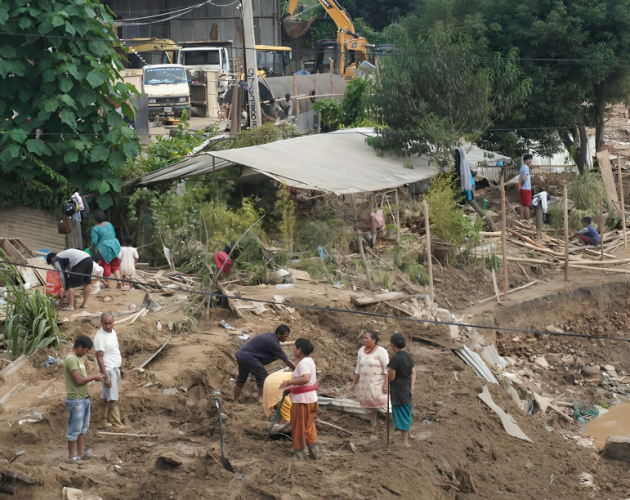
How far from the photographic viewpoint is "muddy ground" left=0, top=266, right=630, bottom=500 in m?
7.86

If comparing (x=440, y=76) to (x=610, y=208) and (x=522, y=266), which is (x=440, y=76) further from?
(x=610, y=208)

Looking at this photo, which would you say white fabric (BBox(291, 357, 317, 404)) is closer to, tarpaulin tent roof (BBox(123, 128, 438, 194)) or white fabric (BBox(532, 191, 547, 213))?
tarpaulin tent roof (BBox(123, 128, 438, 194))

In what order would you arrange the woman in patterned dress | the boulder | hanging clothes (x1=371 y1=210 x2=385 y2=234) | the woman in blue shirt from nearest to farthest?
the woman in patterned dress < the boulder < the woman in blue shirt < hanging clothes (x1=371 y1=210 x2=385 y2=234)

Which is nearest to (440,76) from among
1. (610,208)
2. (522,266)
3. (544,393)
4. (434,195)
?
(434,195)

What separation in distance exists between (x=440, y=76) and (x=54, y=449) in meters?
12.9

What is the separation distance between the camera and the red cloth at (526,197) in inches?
786

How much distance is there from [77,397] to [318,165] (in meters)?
9.44

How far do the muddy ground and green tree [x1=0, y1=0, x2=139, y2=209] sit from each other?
3351 millimetres

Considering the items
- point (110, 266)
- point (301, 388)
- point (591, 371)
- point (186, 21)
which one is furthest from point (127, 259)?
point (186, 21)

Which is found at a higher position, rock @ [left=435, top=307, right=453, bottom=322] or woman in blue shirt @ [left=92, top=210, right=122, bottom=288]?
woman in blue shirt @ [left=92, top=210, right=122, bottom=288]

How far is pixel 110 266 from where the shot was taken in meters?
13.4

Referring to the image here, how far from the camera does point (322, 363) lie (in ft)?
38.3

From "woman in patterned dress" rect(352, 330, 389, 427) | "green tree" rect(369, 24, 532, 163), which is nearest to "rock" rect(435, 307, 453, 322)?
"woman in patterned dress" rect(352, 330, 389, 427)

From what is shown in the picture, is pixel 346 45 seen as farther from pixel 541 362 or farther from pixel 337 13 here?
pixel 541 362
